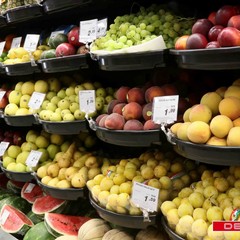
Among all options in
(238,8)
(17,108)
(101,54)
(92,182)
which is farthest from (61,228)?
(238,8)

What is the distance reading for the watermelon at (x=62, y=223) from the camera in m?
2.21

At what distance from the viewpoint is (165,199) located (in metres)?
1.70

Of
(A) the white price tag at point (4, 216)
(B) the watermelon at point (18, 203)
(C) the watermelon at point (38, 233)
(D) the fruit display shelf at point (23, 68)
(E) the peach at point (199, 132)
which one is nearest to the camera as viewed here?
(E) the peach at point (199, 132)

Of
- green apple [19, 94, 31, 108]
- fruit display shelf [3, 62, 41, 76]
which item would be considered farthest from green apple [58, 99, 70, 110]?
green apple [19, 94, 31, 108]

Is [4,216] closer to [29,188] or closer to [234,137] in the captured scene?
[29,188]

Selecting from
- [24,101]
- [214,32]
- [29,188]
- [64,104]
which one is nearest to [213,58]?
[214,32]

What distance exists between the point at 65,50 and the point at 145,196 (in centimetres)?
95

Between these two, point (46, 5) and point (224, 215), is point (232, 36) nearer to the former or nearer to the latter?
point (224, 215)

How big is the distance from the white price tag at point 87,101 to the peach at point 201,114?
2.46 ft

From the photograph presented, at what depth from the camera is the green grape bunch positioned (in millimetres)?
1742

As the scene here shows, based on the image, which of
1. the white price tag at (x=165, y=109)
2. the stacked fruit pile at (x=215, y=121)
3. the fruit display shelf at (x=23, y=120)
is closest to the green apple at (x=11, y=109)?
the fruit display shelf at (x=23, y=120)

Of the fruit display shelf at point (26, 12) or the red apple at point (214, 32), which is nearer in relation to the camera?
the red apple at point (214, 32)

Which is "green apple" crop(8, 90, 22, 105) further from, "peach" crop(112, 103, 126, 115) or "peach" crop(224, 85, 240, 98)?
"peach" crop(224, 85, 240, 98)

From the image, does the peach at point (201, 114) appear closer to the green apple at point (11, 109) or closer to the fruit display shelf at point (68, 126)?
the fruit display shelf at point (68, 126)
